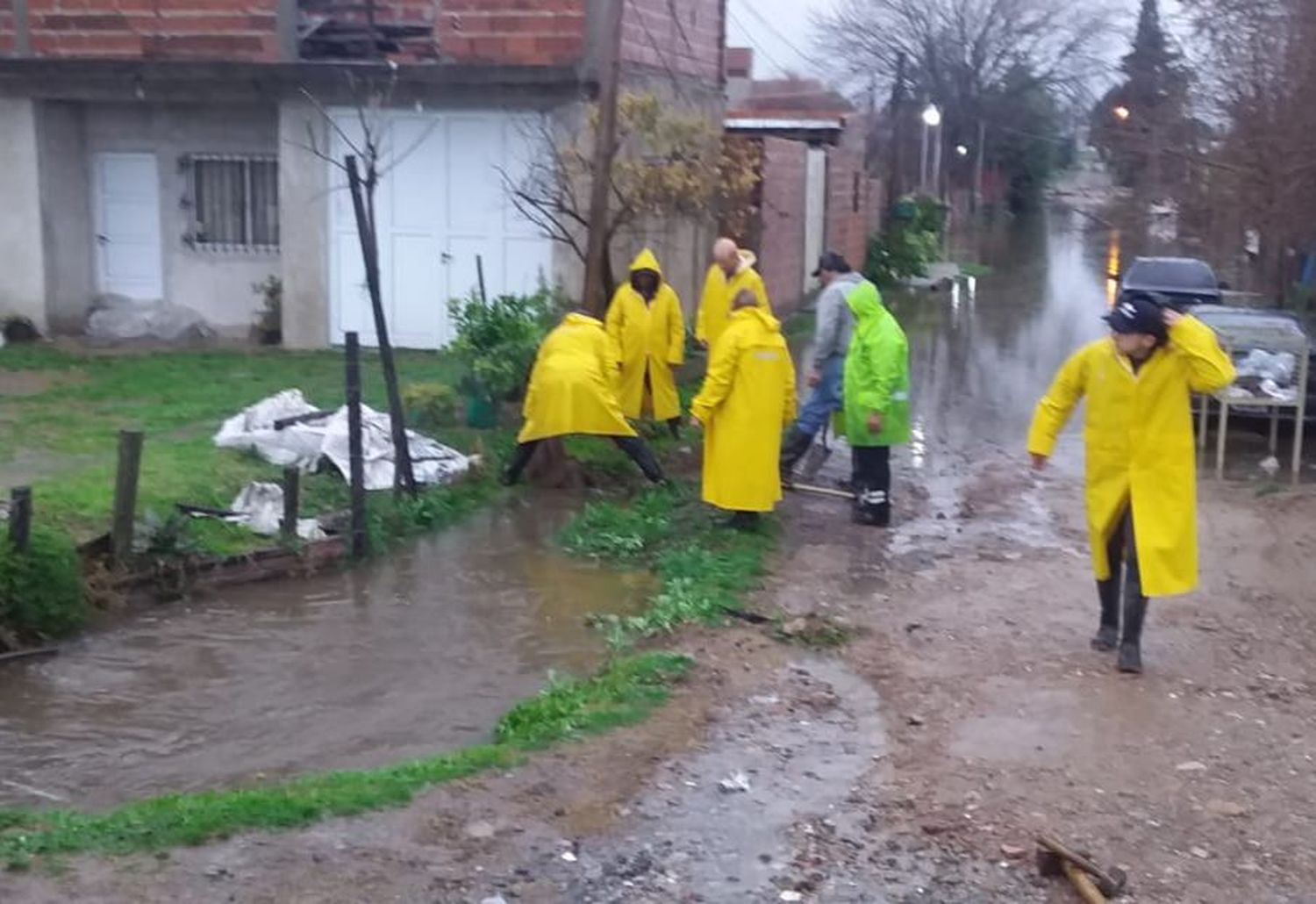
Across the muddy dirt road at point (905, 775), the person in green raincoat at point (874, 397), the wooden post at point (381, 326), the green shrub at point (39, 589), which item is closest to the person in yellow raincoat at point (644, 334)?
the person in green raincoat at point (874, 397)

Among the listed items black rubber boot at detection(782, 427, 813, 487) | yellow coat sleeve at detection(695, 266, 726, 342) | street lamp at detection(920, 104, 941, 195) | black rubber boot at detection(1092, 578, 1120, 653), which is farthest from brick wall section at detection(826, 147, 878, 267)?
black rubber boot at detection(1092, 578, 1120, 653)

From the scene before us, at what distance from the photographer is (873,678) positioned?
7.60 m

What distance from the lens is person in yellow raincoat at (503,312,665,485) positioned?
1089 cm

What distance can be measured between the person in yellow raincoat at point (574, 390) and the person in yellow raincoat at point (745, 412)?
0.99m

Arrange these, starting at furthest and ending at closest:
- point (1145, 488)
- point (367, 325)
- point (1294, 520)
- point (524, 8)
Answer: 1. point (367, 325)
2. point (524, 8)
3. point (1294, 520)
4. point (1145, 488)

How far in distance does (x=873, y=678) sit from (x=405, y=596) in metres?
2.89

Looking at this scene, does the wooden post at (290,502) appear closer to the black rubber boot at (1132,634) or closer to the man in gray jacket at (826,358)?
the man in gray jacket at (826,358)

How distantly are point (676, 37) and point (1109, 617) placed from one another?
11939 millimetres

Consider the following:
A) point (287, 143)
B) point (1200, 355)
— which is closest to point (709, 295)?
point (287, 143)

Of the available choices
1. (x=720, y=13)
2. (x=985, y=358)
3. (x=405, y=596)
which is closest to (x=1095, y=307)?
(x=985, y=358)

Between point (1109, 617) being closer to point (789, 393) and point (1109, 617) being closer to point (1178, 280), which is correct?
point (789, 393)

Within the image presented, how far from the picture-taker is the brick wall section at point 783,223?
21578 millimetres

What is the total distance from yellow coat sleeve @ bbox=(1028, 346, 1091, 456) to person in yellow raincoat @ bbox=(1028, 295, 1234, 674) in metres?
0.06

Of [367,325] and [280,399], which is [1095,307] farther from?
[280,399]
